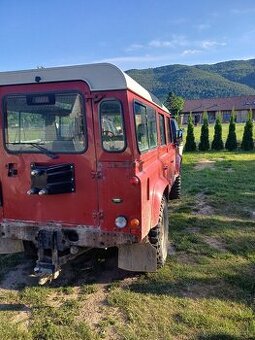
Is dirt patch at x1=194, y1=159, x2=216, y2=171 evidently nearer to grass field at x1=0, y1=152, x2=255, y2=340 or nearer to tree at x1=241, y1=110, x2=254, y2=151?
tree at x1=241, y1=110, x2=254, y2=151

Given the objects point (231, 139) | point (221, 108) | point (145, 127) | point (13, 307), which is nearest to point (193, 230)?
point (145, 127)

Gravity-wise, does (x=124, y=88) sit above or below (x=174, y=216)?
above

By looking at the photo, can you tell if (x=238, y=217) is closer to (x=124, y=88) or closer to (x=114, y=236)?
(x=114, y=236)

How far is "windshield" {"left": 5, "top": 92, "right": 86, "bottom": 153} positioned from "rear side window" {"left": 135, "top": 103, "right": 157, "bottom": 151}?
58 centimetres

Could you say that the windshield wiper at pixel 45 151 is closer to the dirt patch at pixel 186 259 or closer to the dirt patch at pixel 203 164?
→ the dirt patch at pixel 186 259

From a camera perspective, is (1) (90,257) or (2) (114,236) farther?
(1) (90,257)

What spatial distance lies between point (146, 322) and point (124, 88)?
7.42 ft

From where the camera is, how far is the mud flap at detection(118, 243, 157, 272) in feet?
13.2

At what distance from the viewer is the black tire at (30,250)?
4517mm

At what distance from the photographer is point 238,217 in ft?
23.1

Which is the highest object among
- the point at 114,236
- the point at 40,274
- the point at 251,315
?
the point at 114,236

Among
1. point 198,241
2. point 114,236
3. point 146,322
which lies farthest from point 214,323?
point 198,241

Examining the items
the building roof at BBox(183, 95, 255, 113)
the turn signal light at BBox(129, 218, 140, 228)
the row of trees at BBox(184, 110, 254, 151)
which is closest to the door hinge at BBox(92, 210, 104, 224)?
the turn signal light at BBox(129, 218, 140, 228)

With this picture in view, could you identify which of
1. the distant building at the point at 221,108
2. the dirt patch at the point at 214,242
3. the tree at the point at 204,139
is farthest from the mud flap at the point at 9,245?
the distant building at the point at 221,108
